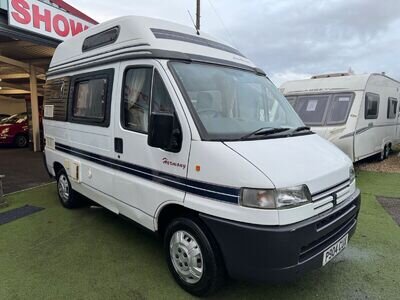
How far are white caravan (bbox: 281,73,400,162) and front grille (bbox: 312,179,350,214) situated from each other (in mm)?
4617

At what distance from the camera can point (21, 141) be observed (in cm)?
1455

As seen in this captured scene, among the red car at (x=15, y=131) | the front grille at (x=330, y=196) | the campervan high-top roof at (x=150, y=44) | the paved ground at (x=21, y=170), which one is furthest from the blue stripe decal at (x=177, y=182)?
the red car at (x=15, y=131)

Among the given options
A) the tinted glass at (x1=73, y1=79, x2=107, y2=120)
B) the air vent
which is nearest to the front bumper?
the tinted glass at (x1=73, y1=79, x2=107, y2=120)

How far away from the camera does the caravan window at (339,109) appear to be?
25.3ft

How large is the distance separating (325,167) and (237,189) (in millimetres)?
889

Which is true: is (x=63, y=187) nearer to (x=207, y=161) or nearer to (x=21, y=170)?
(x=207, y=161)

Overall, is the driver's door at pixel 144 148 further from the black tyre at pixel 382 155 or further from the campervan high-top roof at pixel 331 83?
the black tyre at pixel 382 155

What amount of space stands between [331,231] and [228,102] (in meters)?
1.48

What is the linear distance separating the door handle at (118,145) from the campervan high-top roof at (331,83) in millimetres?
6190

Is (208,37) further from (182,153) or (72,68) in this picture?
(72,68)

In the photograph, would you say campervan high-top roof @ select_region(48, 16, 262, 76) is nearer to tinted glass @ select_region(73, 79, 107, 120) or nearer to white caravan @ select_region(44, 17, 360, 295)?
white caravan @ select_region(44, 17, 360, 295)

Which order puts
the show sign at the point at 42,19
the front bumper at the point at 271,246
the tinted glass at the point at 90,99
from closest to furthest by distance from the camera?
the front bumper at the point at 271,246
the tinted glass at the point at 90,99
the show sign at the point at 42,19

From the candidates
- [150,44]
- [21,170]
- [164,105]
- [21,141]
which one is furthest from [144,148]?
[21,141]

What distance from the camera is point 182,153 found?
9.41ft
